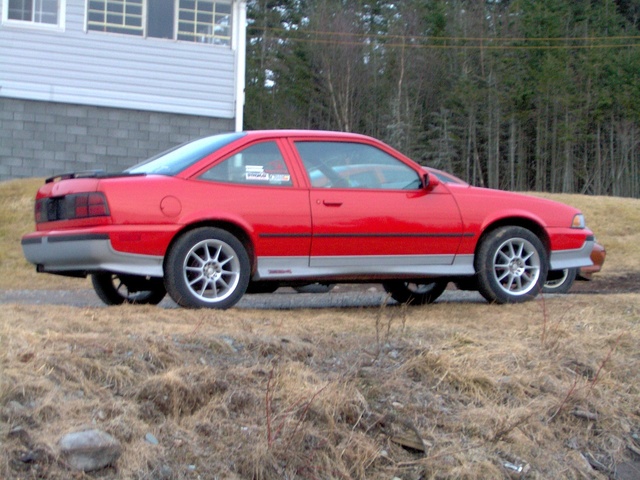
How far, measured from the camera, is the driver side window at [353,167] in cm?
710

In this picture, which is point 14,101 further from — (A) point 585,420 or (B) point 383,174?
(A) point 585,420

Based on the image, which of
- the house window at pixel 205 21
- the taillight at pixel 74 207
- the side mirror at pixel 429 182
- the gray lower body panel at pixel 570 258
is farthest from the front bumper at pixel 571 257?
the house window at pixel 205 21

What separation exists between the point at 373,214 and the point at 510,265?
1337 millimetres

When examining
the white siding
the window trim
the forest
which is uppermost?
the forest

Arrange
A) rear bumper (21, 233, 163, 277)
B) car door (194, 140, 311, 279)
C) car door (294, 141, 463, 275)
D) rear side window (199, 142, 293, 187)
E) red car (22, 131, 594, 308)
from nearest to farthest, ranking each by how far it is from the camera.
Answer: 1. rear bumper (21, 233, 163, 277)
2. red car (22, 131, 594, 308)
3. car door (194, 140, 311, 279)
4. rear side window (199, 142, 293, 187)
5. car door (294, 141, 463, 275)

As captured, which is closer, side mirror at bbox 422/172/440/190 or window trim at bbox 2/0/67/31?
side mirror at bbox 422/172/440/190

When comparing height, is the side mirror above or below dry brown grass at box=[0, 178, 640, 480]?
above

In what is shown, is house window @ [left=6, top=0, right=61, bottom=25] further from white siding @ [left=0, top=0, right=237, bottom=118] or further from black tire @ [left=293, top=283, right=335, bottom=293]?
black tire @ [left=293, top=283, right=335, bottom=293]

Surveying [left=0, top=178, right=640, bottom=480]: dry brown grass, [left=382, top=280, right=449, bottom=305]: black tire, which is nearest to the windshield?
[left=0, top=178, right=640, bottom=480]: dry brown grass

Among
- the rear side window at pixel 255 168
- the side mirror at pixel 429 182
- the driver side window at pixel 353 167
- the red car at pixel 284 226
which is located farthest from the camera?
the side mirror at pixel 429 182

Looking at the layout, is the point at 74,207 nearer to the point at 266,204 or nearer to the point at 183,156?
the point at 183,156

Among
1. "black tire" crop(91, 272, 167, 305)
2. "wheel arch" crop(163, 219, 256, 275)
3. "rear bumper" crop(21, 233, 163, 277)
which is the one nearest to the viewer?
"rear bumper" crop(21, 233, 163, 277)

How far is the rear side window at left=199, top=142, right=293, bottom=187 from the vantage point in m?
6.77

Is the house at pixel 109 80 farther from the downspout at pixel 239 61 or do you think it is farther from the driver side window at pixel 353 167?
the driver side window at pixel 353 167
